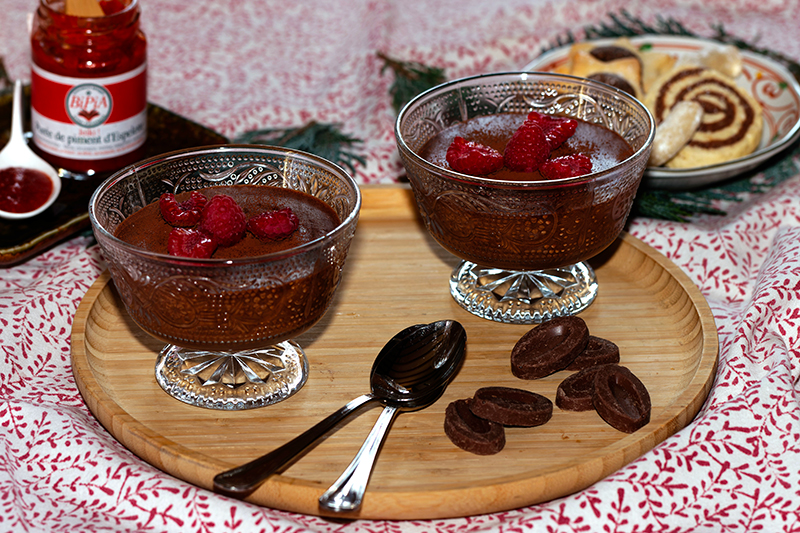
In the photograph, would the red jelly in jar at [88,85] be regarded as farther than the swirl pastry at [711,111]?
A: No

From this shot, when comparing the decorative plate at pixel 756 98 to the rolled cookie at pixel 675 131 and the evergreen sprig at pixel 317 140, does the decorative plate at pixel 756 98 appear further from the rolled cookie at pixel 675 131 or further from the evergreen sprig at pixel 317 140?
the evergreen sprig at pixel 317 140

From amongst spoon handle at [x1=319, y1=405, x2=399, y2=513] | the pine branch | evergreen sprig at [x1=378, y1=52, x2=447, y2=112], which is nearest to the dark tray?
the pine branch

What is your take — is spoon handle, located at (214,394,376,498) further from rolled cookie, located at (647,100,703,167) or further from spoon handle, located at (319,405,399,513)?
rolled cookie, located at (647,100,703,167)

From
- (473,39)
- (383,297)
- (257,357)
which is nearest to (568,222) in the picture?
(383,297)

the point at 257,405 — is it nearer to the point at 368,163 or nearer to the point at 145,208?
the point at 145,208

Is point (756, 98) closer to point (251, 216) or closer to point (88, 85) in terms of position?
point (251, 216)

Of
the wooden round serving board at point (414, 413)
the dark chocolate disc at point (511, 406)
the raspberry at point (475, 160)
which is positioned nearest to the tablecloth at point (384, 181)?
the wooden round serving board at point (414, 413)

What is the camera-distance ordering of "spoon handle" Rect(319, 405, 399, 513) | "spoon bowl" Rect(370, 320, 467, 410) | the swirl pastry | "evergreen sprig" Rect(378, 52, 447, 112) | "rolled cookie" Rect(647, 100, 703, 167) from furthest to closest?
"evergreen sprig" Rect(378, 52, 447, 112)
the swirl pastry
"rolled cookie" Rect(647, 100, 703, 167)
"spoon bowl" Rect(370, 320, 467, 410)
"spoon handle" Rect(319, 405, 399, 513)
